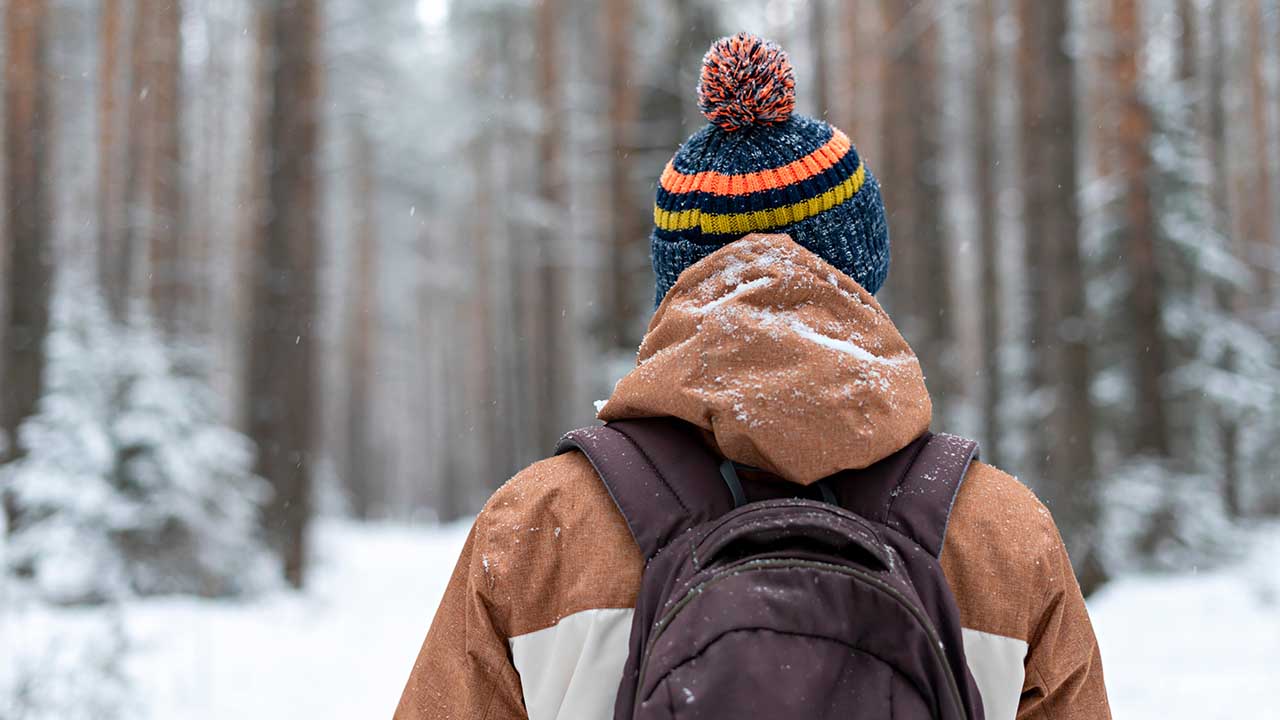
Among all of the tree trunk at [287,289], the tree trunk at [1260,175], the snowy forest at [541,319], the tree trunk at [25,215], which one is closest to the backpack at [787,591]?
the snowy forest at [541,319]

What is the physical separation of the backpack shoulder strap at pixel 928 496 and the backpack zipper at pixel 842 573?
0.48 ft

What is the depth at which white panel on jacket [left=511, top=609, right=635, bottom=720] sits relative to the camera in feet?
4.83

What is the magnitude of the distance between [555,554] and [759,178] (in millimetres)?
688

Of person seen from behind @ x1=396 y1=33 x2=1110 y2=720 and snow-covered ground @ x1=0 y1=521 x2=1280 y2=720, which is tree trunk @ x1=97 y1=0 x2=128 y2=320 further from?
person seen from behind @ x1=396 y1=33 x2=1110 y2=720

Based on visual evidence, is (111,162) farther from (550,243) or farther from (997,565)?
(997,565)

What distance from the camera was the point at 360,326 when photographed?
2920 centimetres

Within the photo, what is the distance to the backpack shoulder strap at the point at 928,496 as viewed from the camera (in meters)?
1.45

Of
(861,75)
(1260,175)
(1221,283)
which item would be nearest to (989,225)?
(861,75)

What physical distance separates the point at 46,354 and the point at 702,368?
35.4 ft

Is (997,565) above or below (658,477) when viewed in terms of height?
below

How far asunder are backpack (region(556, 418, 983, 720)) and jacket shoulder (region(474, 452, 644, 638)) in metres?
0.05

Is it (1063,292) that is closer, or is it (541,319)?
(1063,292)

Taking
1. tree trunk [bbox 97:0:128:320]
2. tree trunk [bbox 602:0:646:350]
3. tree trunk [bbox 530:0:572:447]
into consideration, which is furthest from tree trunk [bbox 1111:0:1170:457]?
tree trunk [bbox 97:0:128:320]

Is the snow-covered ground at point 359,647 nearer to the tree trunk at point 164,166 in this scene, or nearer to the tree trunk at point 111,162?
the tree trunk at point 164,166
